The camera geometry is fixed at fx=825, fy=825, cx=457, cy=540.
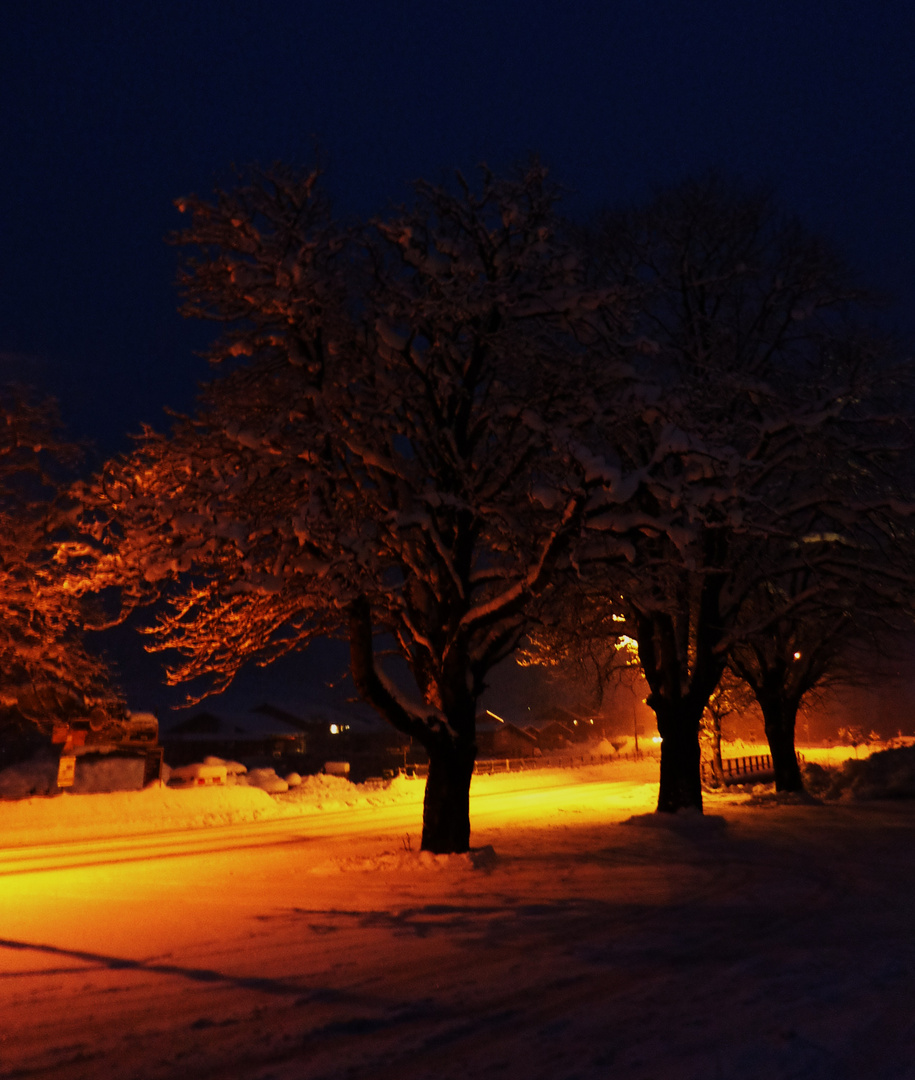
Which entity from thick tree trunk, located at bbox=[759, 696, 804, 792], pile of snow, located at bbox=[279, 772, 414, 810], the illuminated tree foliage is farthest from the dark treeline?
pile of snow, located at bbox=[279, 772, 414, 810]

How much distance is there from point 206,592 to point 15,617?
11468 mm

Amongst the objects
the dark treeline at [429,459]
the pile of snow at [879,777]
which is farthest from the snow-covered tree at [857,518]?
the pile of snow at [879,777]

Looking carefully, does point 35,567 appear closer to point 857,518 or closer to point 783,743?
point 857,518

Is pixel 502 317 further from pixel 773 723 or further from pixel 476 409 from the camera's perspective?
pixel 773 723

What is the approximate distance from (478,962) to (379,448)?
8.12m

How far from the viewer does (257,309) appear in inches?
502

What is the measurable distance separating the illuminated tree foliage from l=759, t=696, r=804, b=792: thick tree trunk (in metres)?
21.1

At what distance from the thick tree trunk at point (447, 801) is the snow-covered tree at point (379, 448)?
32 millimetres

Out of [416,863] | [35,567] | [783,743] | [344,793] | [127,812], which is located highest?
[35,567]

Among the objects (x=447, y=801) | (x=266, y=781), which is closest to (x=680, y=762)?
(x=447, y=801)

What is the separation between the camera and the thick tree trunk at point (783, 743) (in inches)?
1033

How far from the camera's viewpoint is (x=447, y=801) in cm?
1392

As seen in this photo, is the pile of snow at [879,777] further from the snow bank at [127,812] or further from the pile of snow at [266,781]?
the pile of snow at [266,781]

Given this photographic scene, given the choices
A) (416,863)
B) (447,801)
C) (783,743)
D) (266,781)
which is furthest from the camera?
(266,781)
